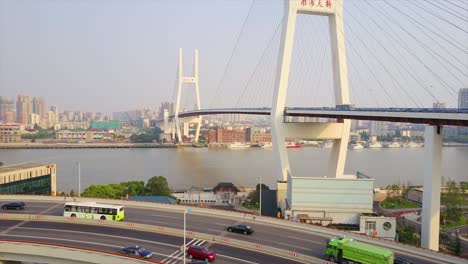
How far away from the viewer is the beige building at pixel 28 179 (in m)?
11.2

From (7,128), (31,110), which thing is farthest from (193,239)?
(31,110)

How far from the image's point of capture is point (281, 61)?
9812mm

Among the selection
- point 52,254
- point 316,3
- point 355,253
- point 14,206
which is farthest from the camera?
point 316,3

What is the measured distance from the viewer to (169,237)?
560 centimetres

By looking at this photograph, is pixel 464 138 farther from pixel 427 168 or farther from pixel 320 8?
pixel 427 168

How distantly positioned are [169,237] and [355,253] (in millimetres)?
2496

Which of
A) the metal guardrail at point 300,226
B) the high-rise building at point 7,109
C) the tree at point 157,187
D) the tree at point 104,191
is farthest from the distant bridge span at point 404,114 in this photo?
the high-rise building at point 7,109

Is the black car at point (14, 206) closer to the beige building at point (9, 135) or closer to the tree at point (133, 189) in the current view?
the tree at point (133, 189)

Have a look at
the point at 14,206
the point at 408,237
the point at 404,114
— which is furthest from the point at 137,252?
the point at 408,237

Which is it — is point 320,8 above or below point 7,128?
above

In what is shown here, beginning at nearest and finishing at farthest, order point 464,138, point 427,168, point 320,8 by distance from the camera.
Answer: point 427,168, point 320,8, point 464,138

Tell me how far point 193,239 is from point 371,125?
57014 mm

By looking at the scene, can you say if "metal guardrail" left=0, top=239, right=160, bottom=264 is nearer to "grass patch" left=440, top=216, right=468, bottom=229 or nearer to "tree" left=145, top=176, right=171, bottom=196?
"tree" left=145, top=176, right=171, bottom=196

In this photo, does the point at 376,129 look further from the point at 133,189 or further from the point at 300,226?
the point at 300,226
